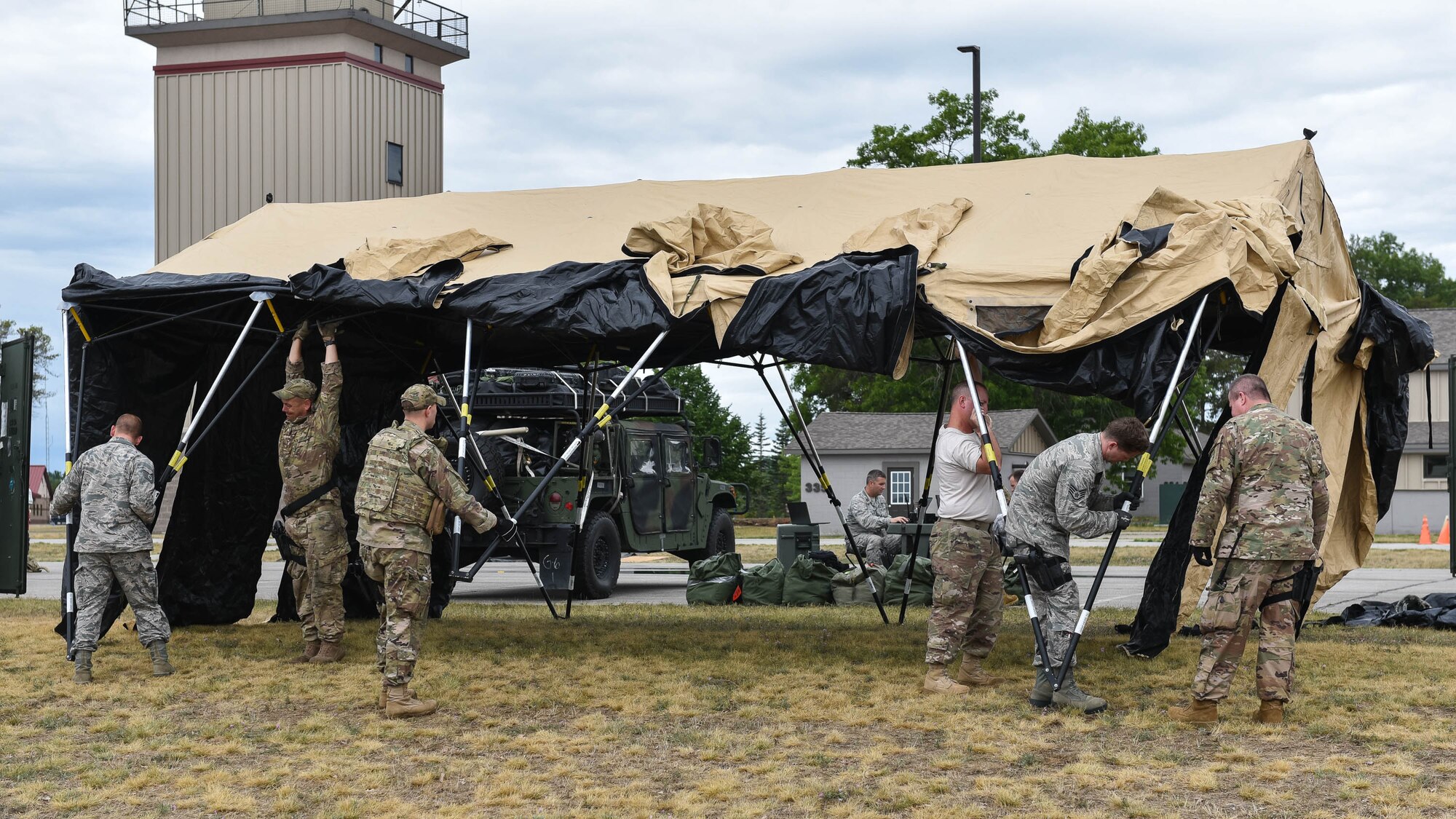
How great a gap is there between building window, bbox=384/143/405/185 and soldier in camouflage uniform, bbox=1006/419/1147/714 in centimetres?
2351

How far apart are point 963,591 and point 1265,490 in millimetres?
1737

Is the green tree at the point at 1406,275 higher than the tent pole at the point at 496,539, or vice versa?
the green tree at the point at 1406,275

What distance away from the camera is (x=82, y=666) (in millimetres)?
8766

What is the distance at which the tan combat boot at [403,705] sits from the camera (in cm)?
743

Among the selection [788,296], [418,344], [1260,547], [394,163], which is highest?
[394,163]

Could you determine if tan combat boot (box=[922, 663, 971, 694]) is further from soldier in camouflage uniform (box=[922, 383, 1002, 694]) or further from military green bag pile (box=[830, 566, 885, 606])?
military green bag pile (box=[830, 566, 885, 606])

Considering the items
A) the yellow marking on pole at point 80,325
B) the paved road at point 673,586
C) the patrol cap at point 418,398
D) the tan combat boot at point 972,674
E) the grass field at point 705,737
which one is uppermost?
the yellow marking on pole at point 80,325

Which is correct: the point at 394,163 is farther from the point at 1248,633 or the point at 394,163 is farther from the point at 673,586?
the point at 1248,633

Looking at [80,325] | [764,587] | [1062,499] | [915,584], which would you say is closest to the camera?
[1062,499]

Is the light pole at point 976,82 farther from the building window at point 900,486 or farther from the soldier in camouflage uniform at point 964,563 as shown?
the building window at point 900,486

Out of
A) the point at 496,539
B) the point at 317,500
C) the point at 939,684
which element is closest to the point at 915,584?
the point at 496,539

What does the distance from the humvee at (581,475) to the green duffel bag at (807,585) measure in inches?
83.9

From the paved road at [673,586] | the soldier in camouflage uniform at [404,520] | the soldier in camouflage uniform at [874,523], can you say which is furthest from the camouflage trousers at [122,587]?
the soldier in camouflage uniform at [874,523]

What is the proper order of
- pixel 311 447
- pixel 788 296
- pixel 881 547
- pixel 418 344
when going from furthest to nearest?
pixel 881 547 < pixel 418 344 < pixel 311 447 < pixel 788 296
